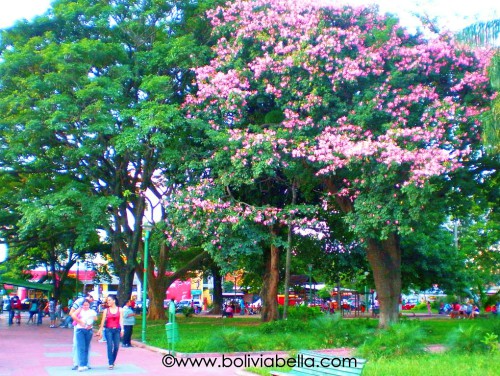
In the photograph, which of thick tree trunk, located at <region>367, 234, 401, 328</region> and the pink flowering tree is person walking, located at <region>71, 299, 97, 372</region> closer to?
the pink flowering tree

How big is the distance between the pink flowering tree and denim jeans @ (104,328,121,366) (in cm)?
711

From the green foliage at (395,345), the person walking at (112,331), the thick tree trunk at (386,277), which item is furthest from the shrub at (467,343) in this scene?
the thick tree trunk at (386,277)

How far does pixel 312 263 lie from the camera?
34969 millimetres

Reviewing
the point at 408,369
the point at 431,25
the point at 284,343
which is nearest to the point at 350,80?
the point at 431,25

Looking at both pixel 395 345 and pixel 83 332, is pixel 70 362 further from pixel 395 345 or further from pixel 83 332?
pixel 395 345

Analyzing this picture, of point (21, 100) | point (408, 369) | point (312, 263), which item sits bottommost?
point (408, 369)

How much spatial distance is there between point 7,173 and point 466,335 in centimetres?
1913

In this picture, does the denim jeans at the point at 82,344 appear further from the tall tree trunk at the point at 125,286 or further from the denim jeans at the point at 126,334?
the tall tree trunk at the point at 125,286

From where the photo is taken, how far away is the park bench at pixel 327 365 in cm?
895

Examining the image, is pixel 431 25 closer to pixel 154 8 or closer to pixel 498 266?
pixel 154 8

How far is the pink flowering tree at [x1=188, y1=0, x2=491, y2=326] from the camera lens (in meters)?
17.7

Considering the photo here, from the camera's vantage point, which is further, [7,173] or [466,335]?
[7,173]

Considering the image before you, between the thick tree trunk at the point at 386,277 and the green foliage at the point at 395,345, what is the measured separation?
7.89 m

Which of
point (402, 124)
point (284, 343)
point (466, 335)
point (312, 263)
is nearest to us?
point (466, 335)
